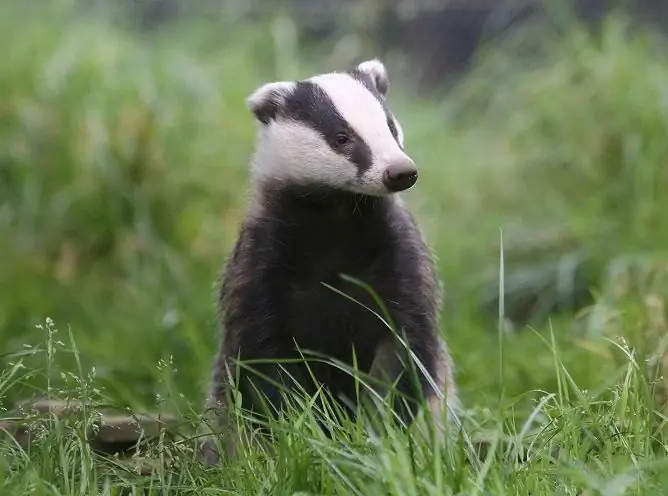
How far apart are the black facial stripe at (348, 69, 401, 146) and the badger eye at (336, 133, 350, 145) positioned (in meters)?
0.15

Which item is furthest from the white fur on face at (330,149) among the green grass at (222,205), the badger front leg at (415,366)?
the green grass at (222,205)

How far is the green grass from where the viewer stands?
14.7 ft

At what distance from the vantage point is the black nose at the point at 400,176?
119 inches

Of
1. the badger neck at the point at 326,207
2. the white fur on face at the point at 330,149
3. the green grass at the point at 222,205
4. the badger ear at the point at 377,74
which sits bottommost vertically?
the green grass at the point at 222,205

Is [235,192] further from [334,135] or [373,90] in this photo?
[334,135]

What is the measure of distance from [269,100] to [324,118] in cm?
29

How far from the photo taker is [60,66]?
638cm

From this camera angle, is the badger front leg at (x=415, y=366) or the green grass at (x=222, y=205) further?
the green grass at (x=222, y=205)

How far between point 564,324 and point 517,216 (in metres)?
1.18

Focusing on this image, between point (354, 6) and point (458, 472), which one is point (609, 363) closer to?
point (458, 472)

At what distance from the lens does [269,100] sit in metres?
3.56

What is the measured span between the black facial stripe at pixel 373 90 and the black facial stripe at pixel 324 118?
152 mm

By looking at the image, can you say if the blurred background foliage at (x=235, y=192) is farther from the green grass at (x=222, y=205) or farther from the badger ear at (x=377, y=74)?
the badger ear at (x=377, y=74)

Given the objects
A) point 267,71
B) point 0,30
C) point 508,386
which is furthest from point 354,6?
point 508,386
